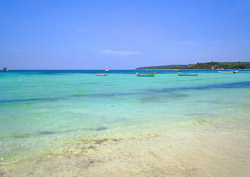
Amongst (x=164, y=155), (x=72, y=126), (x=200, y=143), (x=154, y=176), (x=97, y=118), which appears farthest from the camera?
(x=97, y=118)

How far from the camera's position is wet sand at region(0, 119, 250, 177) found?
3.50 m

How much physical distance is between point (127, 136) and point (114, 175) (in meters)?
2.14

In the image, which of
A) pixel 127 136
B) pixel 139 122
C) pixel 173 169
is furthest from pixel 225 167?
pixel 139 122

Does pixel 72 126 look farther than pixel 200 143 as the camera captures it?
Yes

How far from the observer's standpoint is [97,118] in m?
7.88

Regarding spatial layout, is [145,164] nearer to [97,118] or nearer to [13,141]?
[13,141]

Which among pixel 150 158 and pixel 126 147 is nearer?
pixel 150 158

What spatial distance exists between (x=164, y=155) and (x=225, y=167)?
1148mm

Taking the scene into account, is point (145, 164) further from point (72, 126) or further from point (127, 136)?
point (72, 126)

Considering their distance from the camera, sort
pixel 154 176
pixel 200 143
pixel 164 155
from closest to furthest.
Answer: pixel 154 176
pixel 164 155
pixel 200 143

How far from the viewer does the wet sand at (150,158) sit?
3.50 metres

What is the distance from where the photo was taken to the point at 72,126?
6734 mm

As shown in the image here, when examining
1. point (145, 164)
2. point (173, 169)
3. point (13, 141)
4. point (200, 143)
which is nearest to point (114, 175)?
point (145, 164)

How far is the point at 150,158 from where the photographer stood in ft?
13.2
